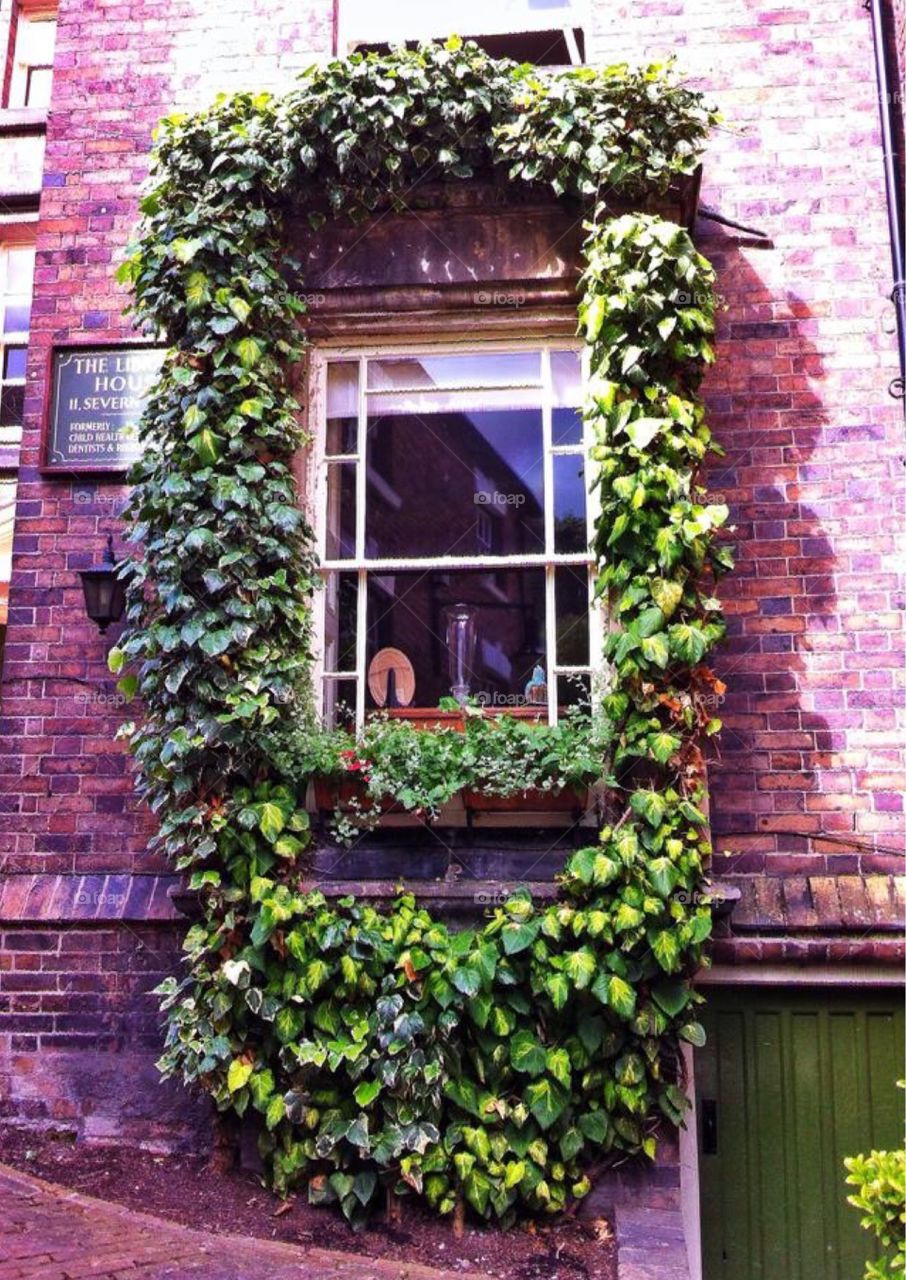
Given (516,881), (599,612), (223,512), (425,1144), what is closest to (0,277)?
(223,512)

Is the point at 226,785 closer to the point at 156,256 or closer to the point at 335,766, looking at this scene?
the point at 335,766

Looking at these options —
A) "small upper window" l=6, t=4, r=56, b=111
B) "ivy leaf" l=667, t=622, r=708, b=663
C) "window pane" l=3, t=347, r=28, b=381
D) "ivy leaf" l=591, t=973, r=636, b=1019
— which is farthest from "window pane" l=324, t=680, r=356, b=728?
"small upper window" l=6, t=4, r=56, b=111

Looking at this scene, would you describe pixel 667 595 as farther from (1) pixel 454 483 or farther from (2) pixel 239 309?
(2) pixel 239 309

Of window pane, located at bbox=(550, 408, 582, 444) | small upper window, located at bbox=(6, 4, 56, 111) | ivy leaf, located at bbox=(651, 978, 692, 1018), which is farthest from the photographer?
small upper window, located at bbox=(6, 4, 56, 111)

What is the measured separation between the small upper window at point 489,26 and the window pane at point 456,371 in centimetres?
177

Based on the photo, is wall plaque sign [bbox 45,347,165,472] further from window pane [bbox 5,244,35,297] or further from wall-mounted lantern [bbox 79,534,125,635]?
window pane [bbox 5,244,35,297]

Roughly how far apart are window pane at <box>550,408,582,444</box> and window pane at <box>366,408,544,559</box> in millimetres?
73

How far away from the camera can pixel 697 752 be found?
485 cm

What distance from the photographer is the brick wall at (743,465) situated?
5199mm

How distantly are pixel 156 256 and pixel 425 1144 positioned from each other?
13.2 ft

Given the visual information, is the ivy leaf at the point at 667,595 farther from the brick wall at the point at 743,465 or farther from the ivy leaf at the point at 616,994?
the ivy leaf at the point at 616,994

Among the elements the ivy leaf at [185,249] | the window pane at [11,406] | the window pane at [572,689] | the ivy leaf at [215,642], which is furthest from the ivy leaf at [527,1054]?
the window pane at [11,406]

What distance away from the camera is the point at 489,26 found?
20.5 feet

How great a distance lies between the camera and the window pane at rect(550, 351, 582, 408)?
5535 mm
